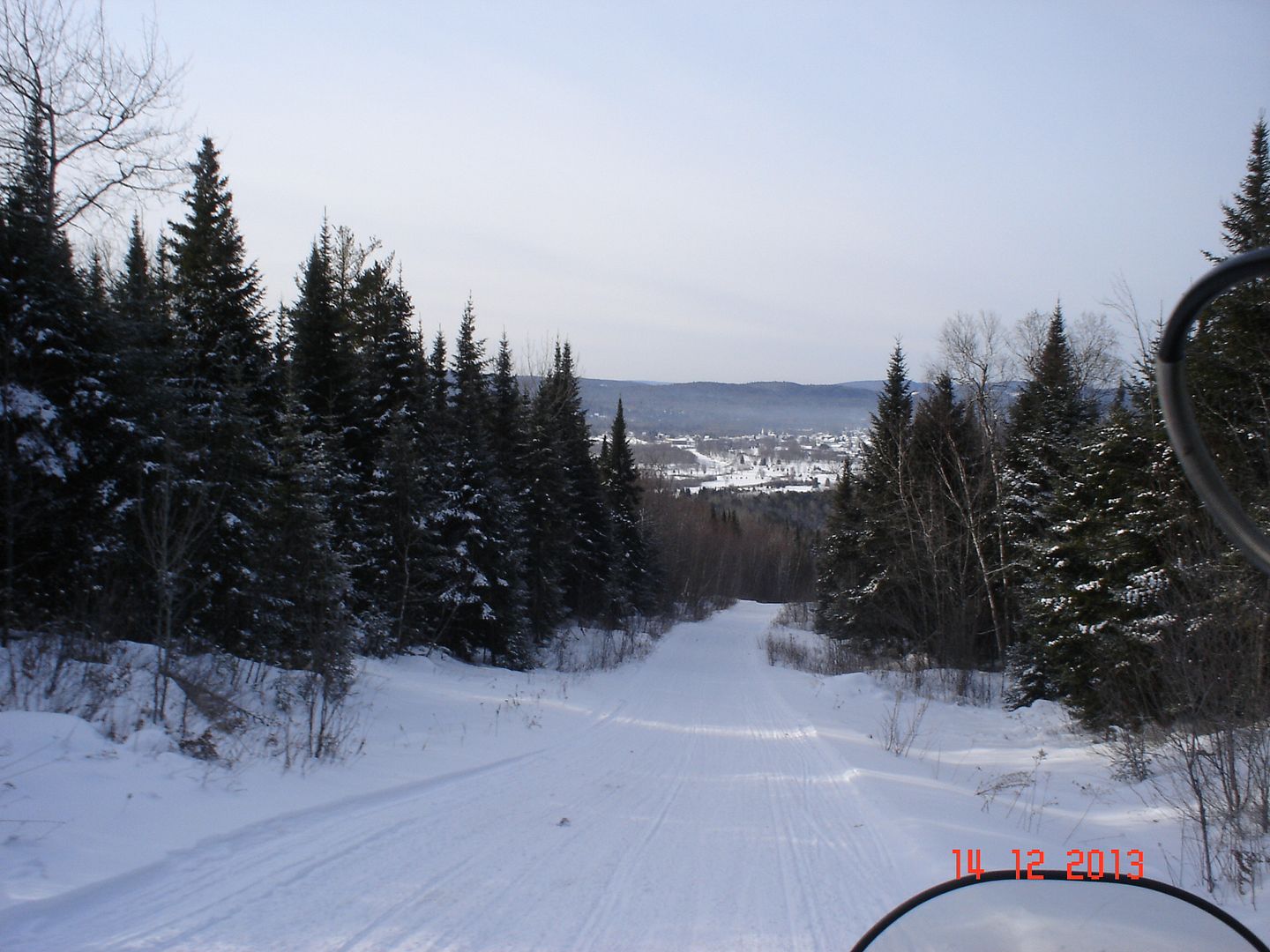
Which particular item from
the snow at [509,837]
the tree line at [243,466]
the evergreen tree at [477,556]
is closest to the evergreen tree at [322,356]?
the tree line at [243,466]

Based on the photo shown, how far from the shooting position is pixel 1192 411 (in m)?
1.34

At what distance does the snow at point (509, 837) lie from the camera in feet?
15.3

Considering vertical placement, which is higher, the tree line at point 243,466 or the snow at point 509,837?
the tree line at point 243,466

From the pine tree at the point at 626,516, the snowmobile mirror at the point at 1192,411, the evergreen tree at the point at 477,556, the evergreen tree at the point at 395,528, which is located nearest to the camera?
the snowmobile mirror at the point at 1192,411

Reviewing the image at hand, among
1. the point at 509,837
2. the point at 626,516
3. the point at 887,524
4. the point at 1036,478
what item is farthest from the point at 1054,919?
the point at 626,516

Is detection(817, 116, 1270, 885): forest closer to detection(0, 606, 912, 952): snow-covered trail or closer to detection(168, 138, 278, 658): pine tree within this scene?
detection(0, 606, 912, 952): snow-covered trail

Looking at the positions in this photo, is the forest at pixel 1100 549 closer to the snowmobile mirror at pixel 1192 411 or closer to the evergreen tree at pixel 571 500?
the snowmobile mirror at pixel 1192 411

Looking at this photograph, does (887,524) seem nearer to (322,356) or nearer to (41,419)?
(322,356)

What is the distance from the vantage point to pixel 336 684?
37.0 feet

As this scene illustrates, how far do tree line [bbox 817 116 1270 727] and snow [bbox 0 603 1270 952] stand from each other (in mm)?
1968

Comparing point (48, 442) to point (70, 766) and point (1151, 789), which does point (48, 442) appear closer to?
point (70, 766)

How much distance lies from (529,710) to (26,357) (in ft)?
31.5

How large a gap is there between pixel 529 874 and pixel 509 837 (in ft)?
3.26

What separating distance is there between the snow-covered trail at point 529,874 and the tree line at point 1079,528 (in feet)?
13.3
